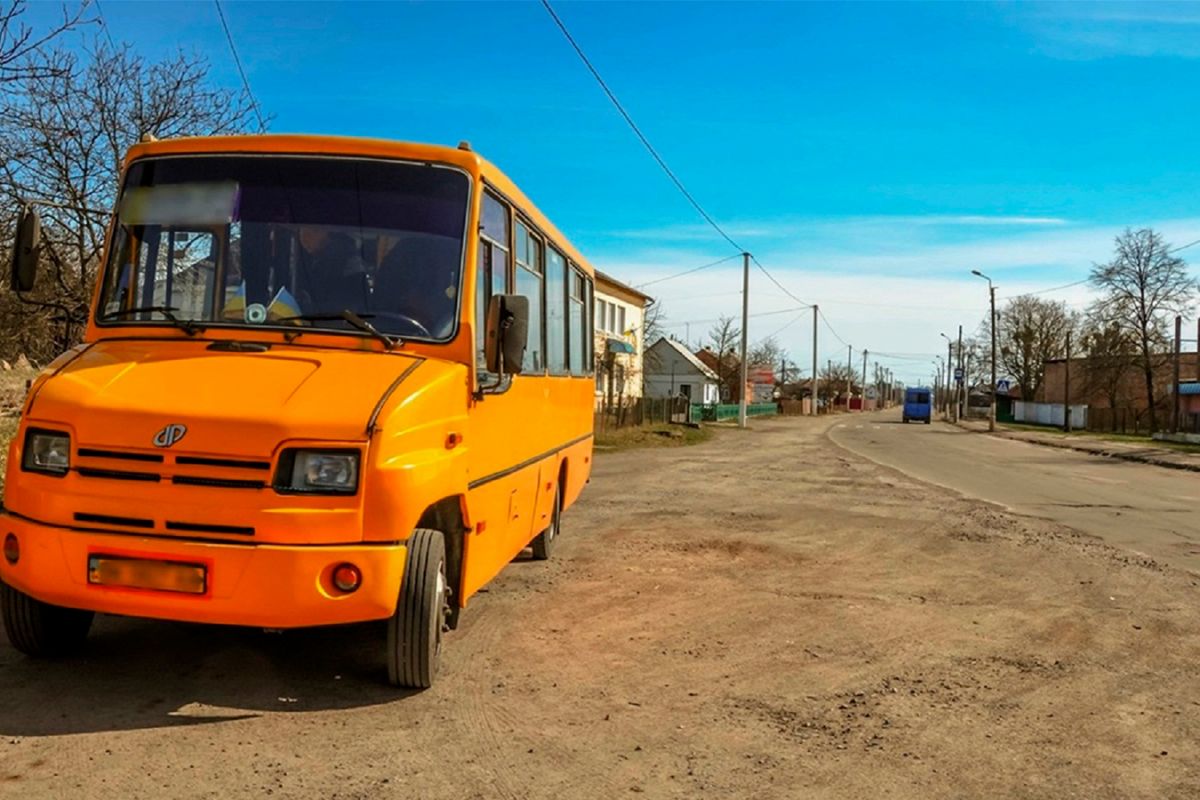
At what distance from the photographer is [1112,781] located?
3.96 m

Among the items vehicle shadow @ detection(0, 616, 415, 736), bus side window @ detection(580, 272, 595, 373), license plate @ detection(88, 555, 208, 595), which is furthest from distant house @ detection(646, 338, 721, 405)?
license plate @ detection(88, 555, 208, 595)

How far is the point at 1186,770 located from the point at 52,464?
16.4ft

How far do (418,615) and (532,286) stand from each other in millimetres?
3008

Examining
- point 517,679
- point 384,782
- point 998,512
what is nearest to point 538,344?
point 517,679

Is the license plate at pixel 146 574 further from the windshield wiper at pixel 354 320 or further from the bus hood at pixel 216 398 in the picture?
the windshield wiper at pixel 354 320

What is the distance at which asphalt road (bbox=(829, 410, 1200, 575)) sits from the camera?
1146 centimetres

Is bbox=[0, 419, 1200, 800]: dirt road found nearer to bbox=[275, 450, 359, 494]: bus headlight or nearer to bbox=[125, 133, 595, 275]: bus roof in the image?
bbox=[275, 450, 359, 494]: bus headlight

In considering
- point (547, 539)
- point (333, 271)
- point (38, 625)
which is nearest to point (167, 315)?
point (333, 271)

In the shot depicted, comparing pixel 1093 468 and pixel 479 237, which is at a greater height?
pixel 479 237

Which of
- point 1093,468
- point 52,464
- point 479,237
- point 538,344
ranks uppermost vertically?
point 479,237

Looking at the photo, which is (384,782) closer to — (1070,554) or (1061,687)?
(1061,687)

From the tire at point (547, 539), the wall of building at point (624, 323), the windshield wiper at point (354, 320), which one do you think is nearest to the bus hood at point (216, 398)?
the windshield wiper at point (354, 320)

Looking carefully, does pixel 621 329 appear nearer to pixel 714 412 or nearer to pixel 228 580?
pixel 714 412

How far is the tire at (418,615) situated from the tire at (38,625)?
66.7 inches
